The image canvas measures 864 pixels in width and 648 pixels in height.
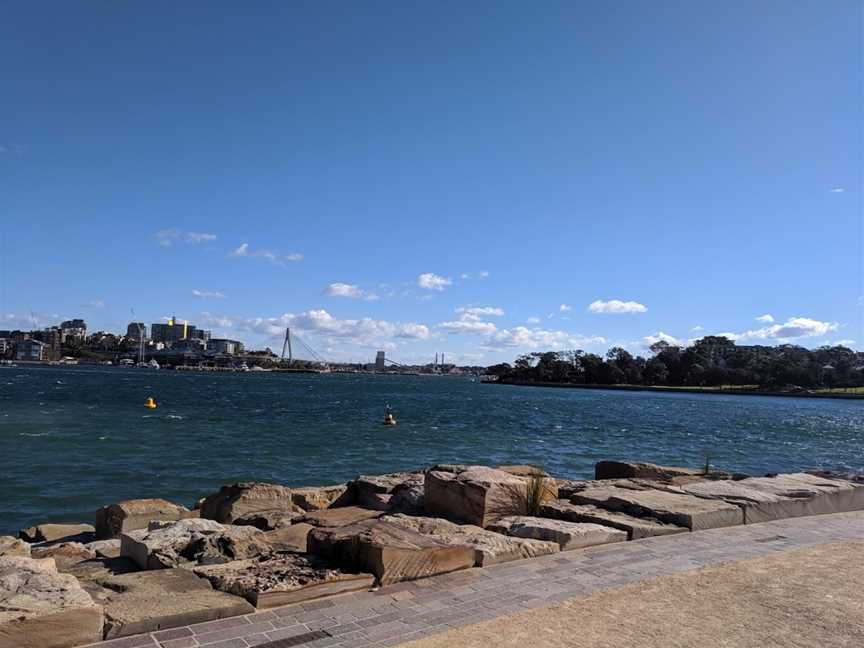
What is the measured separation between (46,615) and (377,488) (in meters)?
7.33

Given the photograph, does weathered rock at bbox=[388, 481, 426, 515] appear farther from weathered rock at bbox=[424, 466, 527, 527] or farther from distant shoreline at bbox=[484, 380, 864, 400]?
distant shoreline at bbox=[484, 380, 864, 400]

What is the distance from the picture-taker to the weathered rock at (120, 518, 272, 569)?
5.95m

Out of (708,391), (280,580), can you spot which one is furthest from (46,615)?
(708,391)

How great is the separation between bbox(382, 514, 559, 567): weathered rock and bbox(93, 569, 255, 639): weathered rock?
2.13 m

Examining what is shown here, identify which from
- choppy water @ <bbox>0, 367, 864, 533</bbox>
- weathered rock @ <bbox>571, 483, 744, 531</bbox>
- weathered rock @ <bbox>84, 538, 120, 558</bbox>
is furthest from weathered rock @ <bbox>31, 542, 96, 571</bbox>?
choppy water @ <bbox>0, 367, 864, 533</bbox>

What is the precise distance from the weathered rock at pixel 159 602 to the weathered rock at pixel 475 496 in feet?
11.4

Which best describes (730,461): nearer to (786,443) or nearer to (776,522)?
(786,443)

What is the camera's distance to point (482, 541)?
6.53 m

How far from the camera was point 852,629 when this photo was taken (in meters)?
4.70

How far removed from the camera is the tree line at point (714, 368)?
14450 centimetres

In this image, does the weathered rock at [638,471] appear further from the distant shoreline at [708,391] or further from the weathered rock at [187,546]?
the distant shoreline at [708,391]

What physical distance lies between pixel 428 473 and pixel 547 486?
5.53 ft

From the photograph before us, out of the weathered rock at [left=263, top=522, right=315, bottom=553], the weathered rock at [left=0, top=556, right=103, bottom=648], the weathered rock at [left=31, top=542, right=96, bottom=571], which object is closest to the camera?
the weathered rock at [left=0, top=556, right=103, bottom=648]

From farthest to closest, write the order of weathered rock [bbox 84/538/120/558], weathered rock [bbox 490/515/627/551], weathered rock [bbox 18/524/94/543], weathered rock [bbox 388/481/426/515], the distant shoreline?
the distant shoreline → weathered rock [bbox 18/524/94/543] → weathered rock [bbox 388/481/426/515] → weathered rock [bbox 84/538/120/558] → weathered rock [bbox 490/515/627/551]
